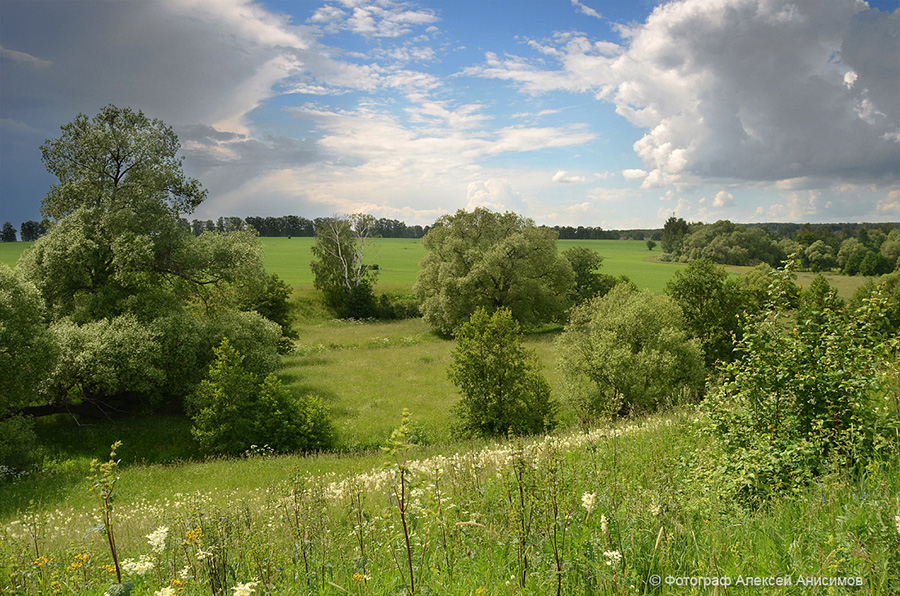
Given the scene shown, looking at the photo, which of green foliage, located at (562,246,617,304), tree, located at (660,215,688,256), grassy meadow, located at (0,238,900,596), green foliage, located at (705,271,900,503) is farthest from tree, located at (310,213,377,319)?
tree, located at (660,215,688,256)

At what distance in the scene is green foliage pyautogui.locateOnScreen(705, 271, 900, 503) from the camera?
5359mm

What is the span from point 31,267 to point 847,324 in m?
31.8

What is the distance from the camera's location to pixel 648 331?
24094mm

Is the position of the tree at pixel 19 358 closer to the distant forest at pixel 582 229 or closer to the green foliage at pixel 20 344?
the green foliage at pixel 20 344

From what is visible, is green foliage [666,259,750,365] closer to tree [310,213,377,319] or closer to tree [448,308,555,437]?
tree [448,308,555,437]

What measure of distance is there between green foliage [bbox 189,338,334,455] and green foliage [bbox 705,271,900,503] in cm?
1895

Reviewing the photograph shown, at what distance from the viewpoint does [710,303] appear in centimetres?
→ 3453

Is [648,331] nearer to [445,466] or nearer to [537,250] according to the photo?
[445,466]

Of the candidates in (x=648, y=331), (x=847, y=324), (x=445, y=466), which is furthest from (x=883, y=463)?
(x=648, y=331)

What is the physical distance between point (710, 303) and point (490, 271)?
23283mm

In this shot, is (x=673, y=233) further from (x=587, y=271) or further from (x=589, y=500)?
(x=589, y=500)

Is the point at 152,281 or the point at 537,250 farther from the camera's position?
the point at 537,250

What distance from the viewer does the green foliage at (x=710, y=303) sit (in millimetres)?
33812

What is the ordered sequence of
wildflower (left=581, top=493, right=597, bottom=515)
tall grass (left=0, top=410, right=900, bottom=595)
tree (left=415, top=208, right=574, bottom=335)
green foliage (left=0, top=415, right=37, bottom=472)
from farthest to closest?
tree (left=415, top=208, right=574, bottom=335) → green foliage (left=0, top=415, right=37, bottom=472) → tall grass (left=0, top=410, right=900, bottom=595) → wildflower (left=581, top=493, right=597, bottom=515)
